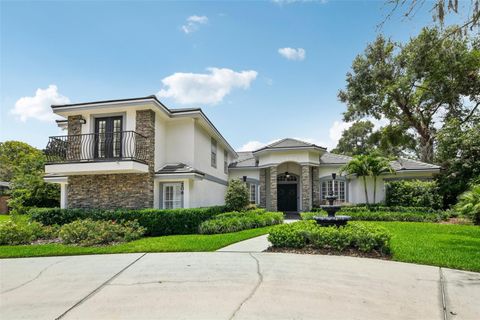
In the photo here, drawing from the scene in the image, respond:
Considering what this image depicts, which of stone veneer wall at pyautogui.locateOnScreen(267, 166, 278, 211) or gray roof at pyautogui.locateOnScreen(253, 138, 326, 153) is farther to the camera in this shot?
stone veneer wall at pyautogui.locateOnScreen(267, 166, 278, 211)

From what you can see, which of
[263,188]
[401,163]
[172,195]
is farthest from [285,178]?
[172,195]

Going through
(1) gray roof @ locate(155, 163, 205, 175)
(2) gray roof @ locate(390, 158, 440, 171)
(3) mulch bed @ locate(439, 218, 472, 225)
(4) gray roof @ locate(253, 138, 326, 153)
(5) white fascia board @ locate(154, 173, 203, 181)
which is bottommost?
(3) mulch bed @ locate(439, 218, 472, 225)

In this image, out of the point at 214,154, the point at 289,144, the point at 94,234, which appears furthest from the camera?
the point at 289,144

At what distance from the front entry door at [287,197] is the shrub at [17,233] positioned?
603 inches

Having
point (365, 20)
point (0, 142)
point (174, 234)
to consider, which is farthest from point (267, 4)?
point (0, 142)

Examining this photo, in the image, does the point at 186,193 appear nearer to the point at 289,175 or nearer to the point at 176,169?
the point at 176,169

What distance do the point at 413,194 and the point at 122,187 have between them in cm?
1652

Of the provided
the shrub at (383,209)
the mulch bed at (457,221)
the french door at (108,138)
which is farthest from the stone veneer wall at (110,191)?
the mulch bed at (457,221)

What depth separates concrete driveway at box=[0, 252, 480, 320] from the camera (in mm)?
3914

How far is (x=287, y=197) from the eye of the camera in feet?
71.0

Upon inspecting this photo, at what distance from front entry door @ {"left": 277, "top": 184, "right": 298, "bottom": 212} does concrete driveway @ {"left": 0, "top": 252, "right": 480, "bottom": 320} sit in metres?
14.7

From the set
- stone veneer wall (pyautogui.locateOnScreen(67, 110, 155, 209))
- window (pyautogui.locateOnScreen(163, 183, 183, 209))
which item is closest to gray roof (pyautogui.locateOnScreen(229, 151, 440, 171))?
window (pyautogui.locateOnScreen(163, 183, 183, 209))

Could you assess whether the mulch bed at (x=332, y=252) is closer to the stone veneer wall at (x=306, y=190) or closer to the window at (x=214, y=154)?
the window at (x=214, y=154)

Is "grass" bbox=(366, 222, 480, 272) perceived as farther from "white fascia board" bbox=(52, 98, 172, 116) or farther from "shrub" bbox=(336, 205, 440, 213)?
"white fascia board" bbox=(52, 98, 172, 116)
